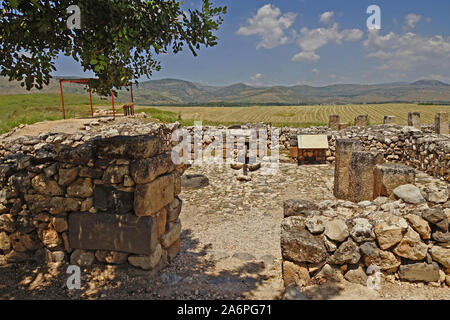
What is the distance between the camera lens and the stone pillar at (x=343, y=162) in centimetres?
895

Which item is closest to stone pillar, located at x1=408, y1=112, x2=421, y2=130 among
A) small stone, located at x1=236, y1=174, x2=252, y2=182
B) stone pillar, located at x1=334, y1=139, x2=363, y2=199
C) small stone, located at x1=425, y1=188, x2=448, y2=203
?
stone pillar, located at x1=334, y1=139, x2=363, y2=199

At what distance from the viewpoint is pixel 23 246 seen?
4785 mm

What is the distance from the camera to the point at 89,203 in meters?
4.54

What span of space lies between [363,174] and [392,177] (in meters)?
1.05

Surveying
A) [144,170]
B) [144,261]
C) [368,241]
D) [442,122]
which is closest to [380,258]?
[368,241]

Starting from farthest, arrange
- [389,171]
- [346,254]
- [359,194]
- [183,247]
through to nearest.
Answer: [359,194]
[389,171]
[183,247]
[346,254]

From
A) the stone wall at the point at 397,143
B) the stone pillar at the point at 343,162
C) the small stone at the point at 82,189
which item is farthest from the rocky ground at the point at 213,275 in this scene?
the stone wall at the point at 397,143

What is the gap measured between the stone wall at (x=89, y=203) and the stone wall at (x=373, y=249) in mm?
2079

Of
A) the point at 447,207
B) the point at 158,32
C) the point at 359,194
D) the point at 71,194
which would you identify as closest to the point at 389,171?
the point at 359,194

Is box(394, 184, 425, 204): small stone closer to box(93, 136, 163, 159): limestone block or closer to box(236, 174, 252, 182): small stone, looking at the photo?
box(93, 136, 163, 159): limestone block

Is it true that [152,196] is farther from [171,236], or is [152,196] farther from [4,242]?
[4,242]

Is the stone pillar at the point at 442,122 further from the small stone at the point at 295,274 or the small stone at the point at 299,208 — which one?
the small stone at the point at 295,274
